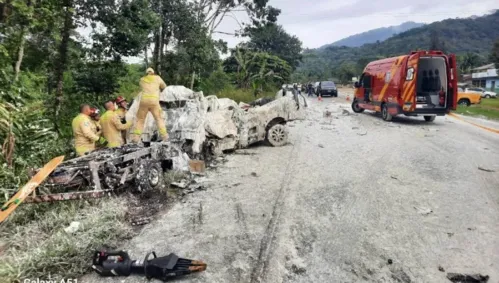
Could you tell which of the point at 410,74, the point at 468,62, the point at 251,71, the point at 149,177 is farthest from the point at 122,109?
the point at 468,62

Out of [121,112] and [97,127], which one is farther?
[121,112]

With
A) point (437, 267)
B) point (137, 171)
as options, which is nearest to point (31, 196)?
point (137, 171)

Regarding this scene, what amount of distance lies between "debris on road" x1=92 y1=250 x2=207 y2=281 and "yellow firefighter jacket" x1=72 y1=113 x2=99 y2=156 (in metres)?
3.07

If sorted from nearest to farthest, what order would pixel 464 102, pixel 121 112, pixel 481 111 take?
pixel 121 112 < pixel 481 111 < pixel 464 102

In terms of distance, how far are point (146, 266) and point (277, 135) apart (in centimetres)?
619

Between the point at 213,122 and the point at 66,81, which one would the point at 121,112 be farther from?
the point at 66,81

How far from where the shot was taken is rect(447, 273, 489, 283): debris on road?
3227 millimetres

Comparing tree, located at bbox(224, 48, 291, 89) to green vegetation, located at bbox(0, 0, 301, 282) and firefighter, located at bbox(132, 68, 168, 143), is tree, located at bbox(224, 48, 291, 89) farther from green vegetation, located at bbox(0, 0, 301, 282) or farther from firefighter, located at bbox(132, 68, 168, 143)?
firefighter, located at bbox(132, 68, 168, 143)

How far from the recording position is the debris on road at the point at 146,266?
327cm

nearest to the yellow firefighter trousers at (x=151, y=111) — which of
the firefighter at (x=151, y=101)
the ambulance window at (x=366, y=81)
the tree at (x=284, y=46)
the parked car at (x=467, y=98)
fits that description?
the firefighter at (x=151, y=101)

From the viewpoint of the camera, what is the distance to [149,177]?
555cm

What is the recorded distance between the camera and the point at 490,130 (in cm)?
1116

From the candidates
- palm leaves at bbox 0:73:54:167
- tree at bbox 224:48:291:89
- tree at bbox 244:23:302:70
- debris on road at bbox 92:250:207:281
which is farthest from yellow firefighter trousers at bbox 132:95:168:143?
tree at bbox 244:23:302:70

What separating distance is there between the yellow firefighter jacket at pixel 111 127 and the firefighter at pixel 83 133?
33 cm
